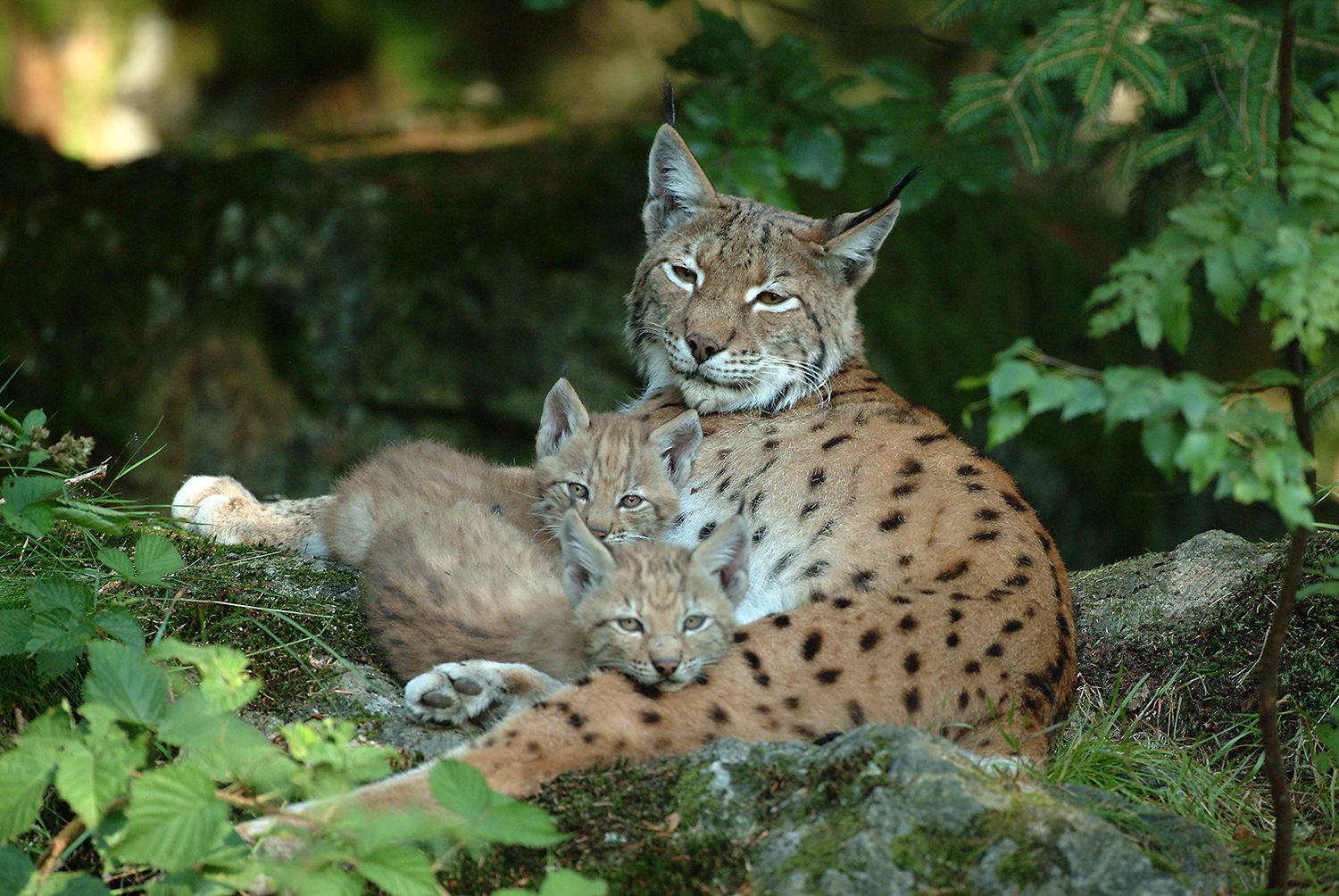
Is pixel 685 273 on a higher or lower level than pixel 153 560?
higher

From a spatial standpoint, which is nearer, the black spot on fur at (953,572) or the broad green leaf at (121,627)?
the broad green leaf at (121,627)

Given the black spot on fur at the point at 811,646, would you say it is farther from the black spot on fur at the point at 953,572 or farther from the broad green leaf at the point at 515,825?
the broad green leaf at the point at 515,825

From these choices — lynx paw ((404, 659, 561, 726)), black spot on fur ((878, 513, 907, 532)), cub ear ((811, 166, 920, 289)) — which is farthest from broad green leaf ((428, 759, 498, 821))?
cub ear ((811, 166, 920, 289))

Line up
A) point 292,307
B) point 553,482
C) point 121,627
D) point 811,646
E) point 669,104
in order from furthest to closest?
point 292,307 < point 669,104 < point 553,482 < point 811,646 < point 121,627

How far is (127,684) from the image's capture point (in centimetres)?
282

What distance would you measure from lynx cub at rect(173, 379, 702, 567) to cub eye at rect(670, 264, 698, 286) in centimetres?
69

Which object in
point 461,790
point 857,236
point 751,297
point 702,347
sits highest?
point 857,236

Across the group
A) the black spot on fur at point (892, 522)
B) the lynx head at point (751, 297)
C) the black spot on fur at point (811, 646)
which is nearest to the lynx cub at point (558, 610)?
the black spot on fur at point (811, 646)

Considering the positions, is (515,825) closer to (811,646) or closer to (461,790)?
(461,790)

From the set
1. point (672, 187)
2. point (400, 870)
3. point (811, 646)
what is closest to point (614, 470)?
point (811, 646)

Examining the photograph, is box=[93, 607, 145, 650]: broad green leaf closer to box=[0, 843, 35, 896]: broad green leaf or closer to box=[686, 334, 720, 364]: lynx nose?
box=[0, 843, 35, 896]: broad green leaf

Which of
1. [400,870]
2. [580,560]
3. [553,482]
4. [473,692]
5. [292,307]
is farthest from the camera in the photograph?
[292,307]

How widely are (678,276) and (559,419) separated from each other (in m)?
0.87

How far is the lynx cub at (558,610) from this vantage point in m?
3.60
